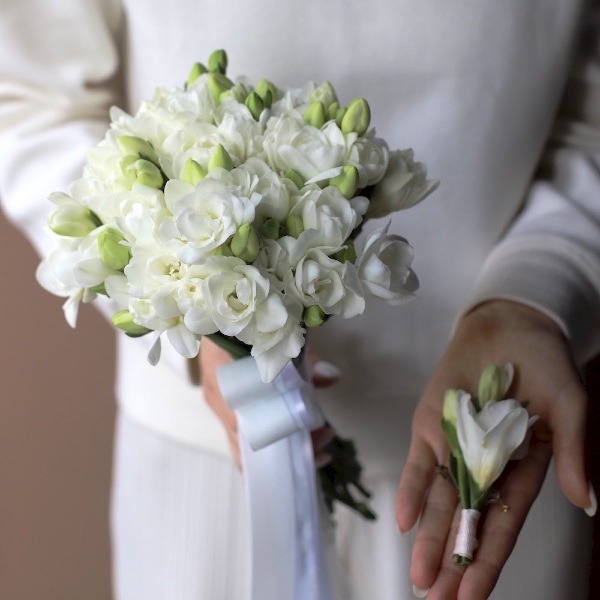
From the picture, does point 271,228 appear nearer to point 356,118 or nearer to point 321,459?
point 356,118

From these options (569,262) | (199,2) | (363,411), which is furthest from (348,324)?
(199,2)

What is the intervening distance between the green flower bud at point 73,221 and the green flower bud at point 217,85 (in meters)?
0.11

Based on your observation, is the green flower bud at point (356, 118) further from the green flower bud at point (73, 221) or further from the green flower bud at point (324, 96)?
the green flower bud at point (73, 221)

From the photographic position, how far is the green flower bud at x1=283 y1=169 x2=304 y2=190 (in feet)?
1.37

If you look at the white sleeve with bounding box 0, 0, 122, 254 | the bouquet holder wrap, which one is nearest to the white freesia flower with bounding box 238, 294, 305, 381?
the bouquet holder wrap

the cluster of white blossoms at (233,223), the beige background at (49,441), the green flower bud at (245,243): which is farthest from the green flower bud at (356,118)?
the beige background at (49,441)

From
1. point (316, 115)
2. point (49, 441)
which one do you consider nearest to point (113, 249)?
point (316, 115)

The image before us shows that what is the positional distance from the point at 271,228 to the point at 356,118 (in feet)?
0.31

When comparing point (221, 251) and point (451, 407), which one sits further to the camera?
point (451, 407)

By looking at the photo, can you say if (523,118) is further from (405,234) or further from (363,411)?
(363,411)

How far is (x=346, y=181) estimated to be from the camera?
1.34 ft

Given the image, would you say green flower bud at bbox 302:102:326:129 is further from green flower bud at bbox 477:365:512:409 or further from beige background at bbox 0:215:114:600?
beige background at bbox 0:215:114:600

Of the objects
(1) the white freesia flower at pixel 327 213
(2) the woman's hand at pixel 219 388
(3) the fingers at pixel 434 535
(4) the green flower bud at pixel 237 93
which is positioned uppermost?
(4) the green flower bud at pixel 237 93

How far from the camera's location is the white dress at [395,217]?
0.65 m
